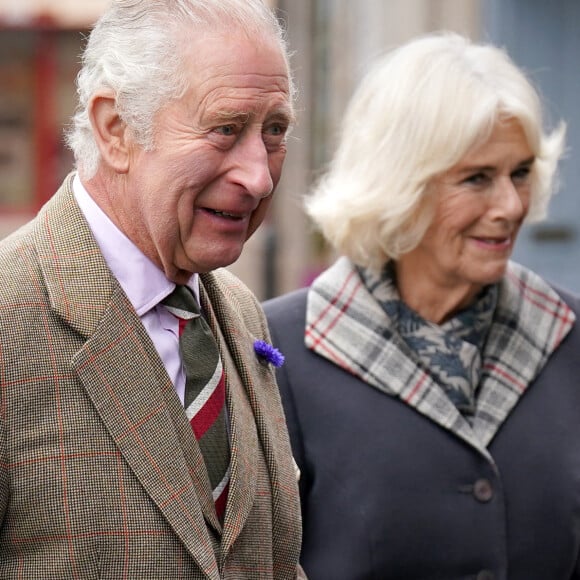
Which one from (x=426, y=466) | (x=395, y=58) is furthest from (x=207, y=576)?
(x=395, y=58)

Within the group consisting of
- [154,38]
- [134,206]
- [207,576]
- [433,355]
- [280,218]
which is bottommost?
[280,218]

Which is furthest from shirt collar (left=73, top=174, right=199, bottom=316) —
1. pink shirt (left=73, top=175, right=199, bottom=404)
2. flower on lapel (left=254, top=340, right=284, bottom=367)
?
flower on lapel (left=254, top=340, right=284, bottom=367)

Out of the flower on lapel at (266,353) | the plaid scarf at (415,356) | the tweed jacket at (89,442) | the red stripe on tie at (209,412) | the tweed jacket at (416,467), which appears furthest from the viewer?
the plaid scarf at (415,356)

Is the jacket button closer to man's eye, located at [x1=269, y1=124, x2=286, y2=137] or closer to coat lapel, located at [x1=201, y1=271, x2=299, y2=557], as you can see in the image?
coat lapel, located at [x1=201, y1=271, x2=299, y2=557]

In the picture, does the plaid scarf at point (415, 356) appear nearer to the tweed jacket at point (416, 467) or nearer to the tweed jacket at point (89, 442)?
the tweed jacket at point (416, 467)

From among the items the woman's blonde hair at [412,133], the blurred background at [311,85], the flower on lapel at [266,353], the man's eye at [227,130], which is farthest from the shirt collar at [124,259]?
the blurred background at [311,85]

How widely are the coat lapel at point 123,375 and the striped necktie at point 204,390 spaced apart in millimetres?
62

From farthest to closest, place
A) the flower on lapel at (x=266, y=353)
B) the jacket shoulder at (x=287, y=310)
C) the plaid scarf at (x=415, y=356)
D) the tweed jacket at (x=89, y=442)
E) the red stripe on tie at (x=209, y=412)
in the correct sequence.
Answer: the jacket shoulder at (x=287, y=310)
the plaid scarf at (x=415, y=356)
the flower on lapel at (x=266, y=353)
the red stripe on tie at (x=209, y=412)
the tweed jacket at (x=89, y=442)

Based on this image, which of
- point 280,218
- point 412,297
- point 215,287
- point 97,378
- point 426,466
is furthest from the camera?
point 280,218

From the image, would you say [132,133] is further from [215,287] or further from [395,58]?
[395,58]

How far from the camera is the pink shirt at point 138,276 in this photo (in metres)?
2.29

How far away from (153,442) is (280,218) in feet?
25.2

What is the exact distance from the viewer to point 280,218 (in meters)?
9.84

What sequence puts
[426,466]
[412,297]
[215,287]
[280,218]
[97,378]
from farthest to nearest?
[280,218] < [412,297] < [426,466] < [215,287] < [97,378]
